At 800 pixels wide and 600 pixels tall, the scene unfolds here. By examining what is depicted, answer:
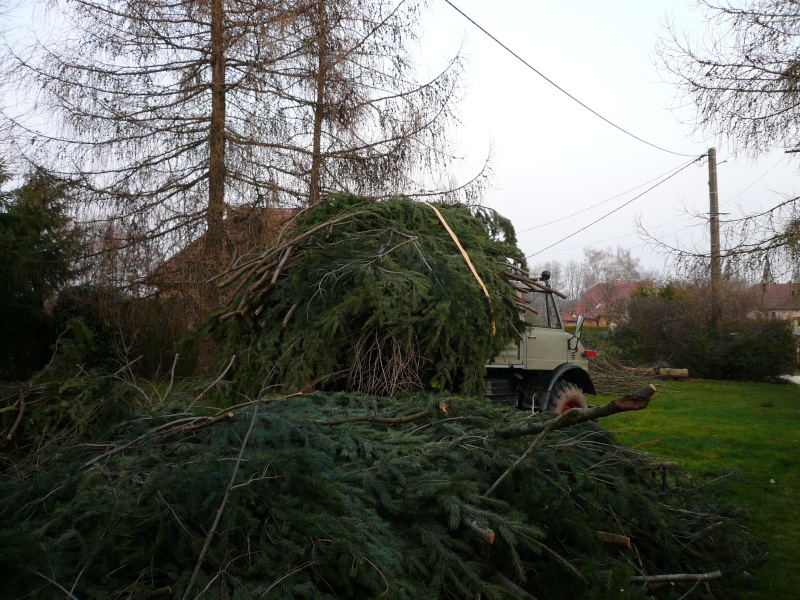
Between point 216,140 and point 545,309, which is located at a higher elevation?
point 216,140

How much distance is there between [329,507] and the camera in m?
2.79

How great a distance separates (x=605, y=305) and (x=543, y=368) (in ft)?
98.0

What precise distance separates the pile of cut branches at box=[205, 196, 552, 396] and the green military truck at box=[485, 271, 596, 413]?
1604 millimetres

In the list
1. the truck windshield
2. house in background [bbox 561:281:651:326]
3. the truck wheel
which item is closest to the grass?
the truck wheel

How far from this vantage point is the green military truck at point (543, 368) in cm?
748

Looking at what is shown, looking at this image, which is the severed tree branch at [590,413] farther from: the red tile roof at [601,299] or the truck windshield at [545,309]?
the red tile roof at [601,299]

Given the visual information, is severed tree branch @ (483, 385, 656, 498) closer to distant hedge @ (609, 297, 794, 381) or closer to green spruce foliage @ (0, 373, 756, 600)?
green spruce foliage @ (0, 373, 756, 600)

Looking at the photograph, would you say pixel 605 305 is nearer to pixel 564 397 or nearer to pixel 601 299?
pixel 601 299

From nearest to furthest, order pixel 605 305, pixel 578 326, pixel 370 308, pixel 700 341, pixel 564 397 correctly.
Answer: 1. pixel 370 308
2. pixel 564 397
3. pixel 578 326
4. pixel 700 341
5. pixel 605 305

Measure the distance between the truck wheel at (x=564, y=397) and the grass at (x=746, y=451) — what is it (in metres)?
1.05

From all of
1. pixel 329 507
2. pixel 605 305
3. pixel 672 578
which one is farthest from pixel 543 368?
pixel 605 305

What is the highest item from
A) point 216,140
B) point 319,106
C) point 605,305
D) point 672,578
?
point 319,106

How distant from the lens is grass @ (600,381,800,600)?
4.72 m

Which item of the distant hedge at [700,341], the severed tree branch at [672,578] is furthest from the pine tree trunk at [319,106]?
the distant hedge at [700,341]
